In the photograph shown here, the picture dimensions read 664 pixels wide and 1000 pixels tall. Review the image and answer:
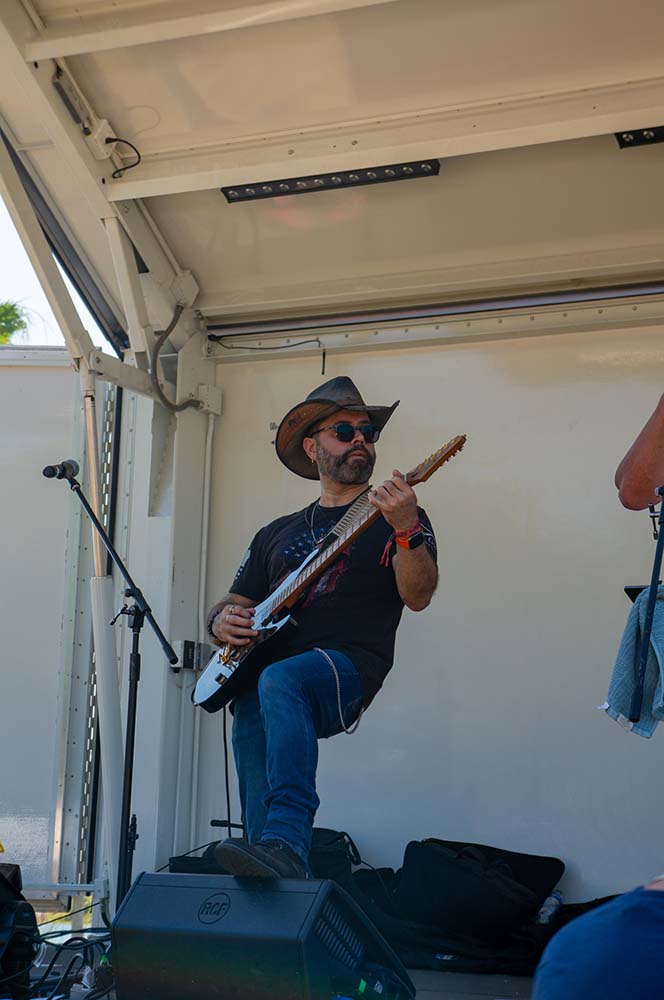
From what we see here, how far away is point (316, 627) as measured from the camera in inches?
125

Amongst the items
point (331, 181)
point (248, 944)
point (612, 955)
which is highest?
point (331, 181)

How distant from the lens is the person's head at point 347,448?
3.57 meters

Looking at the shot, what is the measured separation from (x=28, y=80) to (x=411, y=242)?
5.31ft

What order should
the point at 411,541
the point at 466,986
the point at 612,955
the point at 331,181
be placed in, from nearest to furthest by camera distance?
the point at 612,955, the point at 411,541, the point at 466,986, the point at 331,181

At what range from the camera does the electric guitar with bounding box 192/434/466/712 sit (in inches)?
123

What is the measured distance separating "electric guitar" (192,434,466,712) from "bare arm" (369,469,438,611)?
10 cm

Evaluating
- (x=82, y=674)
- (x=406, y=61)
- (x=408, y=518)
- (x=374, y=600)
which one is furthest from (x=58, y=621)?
(x=406, y=61)

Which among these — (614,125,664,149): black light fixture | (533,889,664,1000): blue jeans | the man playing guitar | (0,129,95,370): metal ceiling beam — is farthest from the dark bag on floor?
(533,889,664,1000): blue jeans

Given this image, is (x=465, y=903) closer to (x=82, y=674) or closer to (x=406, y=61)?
(x=82, y=674)

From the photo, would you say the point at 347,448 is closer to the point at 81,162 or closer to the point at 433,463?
the point at 433,463

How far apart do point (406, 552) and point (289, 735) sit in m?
0.63

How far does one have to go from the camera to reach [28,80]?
3693 mm

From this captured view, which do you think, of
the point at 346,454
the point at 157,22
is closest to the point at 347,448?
the point at 346,454

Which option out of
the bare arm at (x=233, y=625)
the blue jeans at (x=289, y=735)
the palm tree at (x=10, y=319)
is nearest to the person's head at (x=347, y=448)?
the bare arm at (x=233, y=625)
